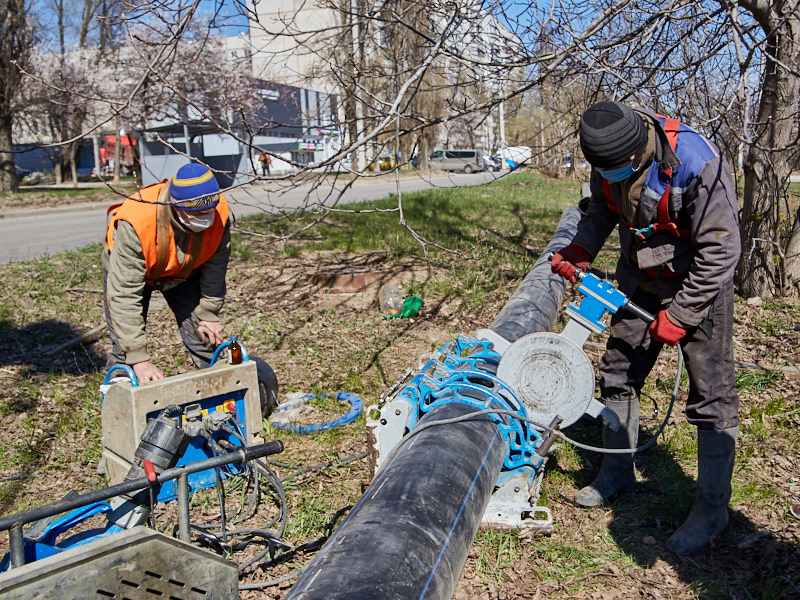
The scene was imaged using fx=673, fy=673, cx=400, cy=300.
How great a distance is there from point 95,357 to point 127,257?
2.57 m

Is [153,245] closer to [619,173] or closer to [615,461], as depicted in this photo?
[619,173]

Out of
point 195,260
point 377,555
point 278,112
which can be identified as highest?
point 278,112

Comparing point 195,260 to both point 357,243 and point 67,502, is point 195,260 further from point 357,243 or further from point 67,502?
point 357,243

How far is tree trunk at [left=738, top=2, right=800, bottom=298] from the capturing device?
6.00 m

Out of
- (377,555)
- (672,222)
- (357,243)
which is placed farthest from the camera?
(357,243)

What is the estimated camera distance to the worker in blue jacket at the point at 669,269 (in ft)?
9.39

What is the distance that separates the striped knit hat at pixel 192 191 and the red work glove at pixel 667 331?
7.79 ft

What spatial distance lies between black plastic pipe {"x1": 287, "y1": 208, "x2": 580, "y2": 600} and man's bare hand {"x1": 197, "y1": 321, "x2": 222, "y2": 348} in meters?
1.82

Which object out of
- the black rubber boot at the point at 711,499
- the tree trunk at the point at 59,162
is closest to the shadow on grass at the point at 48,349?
the black rubber boot at the point at 711,499

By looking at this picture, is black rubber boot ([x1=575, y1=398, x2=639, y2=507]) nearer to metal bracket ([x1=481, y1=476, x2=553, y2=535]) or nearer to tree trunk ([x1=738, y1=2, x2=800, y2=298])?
metal bracket ([x1=481, y1=476, x2=553, y2=535])

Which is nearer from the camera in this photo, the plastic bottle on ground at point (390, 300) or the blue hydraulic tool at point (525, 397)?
the blue hydraulic tool at point (525, 397)

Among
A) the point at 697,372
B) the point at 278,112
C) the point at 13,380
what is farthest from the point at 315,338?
the point at 278,112

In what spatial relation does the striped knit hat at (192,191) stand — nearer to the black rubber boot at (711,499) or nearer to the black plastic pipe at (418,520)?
the black plastic pipe at (418,520)

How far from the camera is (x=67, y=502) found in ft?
5.92
